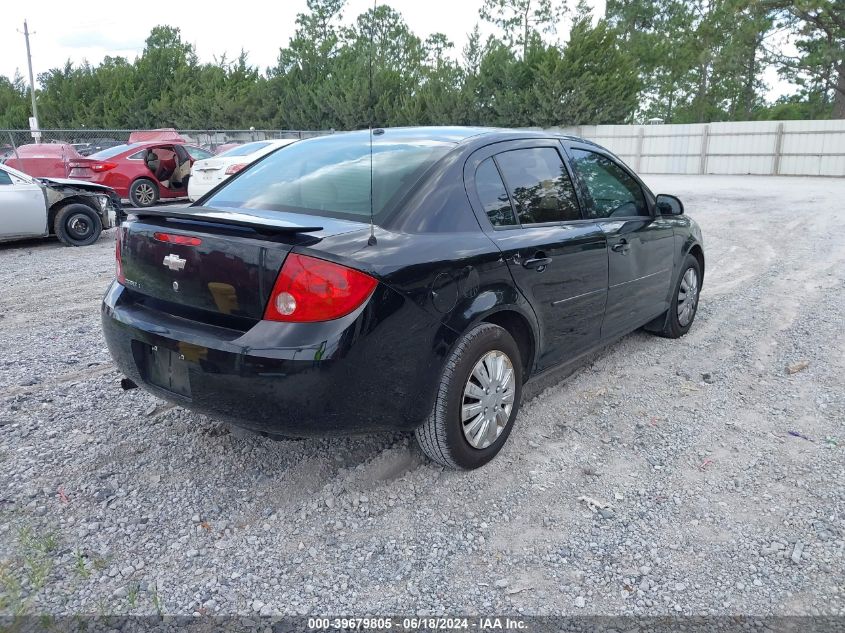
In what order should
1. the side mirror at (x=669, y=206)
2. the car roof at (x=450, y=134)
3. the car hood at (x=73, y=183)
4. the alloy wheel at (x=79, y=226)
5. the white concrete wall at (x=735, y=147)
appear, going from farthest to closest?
the white concrete wall at (x=735, y=147) < the alloy wheel at (x=79, y=226) < the car hood at (x=73, y=183) < the side mirror at (x=669, y=206) < the car roof at (x=450, y=134)

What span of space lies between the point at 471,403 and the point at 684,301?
3.00 metres

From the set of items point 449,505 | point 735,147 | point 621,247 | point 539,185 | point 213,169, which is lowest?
point 449,505

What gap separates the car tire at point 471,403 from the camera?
121 inches

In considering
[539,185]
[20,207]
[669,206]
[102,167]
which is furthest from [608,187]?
[102,167]

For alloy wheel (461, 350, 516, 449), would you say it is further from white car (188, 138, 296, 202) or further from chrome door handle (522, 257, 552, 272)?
white car (188, 138, 296, 202)

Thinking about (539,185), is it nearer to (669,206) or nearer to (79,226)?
(669,206)

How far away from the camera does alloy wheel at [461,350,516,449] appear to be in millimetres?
3217

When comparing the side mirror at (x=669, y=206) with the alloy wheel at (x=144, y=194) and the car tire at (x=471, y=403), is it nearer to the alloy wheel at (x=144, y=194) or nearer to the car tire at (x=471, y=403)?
the car tire at (x=471, y=403)

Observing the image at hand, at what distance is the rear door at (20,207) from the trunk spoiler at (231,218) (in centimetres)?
741

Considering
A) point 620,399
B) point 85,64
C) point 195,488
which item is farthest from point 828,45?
point 85,64

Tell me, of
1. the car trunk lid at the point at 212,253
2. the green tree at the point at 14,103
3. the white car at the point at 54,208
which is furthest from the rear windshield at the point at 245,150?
the green tree at the point at 14,103

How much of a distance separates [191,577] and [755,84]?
5157 centimetres

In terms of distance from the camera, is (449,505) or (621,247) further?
(621,247)

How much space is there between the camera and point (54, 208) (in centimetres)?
1000
